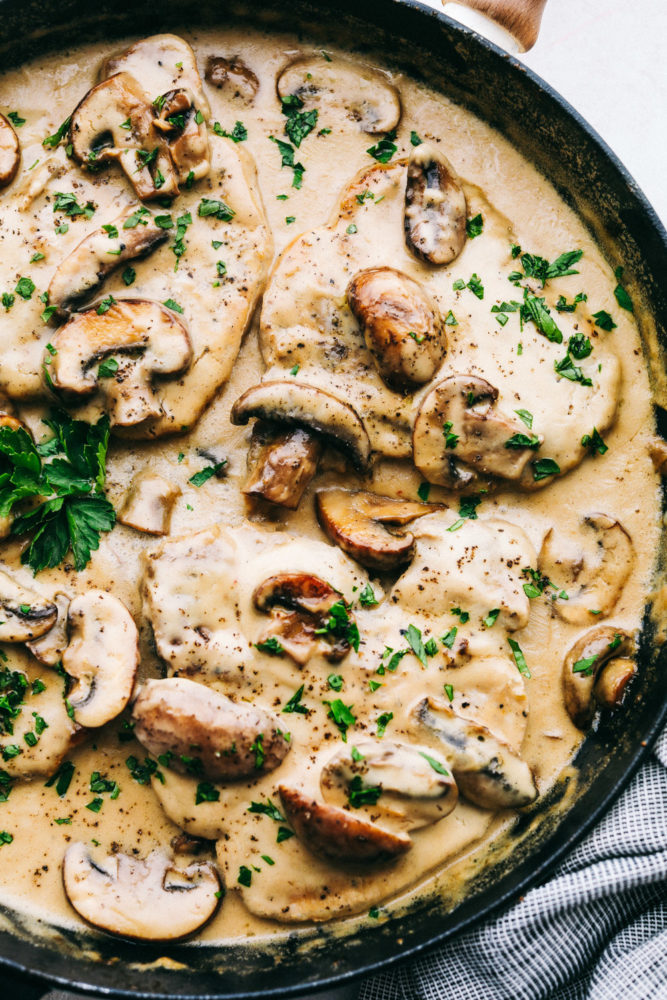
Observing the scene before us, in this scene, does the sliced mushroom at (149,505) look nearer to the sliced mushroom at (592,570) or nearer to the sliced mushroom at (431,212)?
the sliced mushroom at (431,212)

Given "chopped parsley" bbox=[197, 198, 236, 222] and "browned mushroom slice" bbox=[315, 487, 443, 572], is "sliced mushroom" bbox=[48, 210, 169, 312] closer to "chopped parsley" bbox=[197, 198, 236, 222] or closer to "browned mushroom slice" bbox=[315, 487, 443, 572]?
"chopped parsley" bbox=[197, 198, 236, 222]

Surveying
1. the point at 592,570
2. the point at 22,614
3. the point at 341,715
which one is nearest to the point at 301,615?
the point at 341,715

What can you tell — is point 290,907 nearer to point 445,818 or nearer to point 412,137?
point 445,818

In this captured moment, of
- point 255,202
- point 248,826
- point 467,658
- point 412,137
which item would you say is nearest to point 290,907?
point 248,826

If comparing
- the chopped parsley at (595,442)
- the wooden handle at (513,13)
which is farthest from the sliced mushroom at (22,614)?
the wooden handle at (513,13)

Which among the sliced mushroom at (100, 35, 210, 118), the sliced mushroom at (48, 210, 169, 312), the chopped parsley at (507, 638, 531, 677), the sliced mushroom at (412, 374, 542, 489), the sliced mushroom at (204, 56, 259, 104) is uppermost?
the sliced mushroom at (204, 56, 259, 104)

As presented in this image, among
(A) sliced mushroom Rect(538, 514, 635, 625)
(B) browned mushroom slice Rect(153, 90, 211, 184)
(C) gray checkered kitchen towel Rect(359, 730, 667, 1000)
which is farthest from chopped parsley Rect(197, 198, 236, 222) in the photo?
(C) gray checkered kitchen towel Rect(359, 730, 667, 1000)
